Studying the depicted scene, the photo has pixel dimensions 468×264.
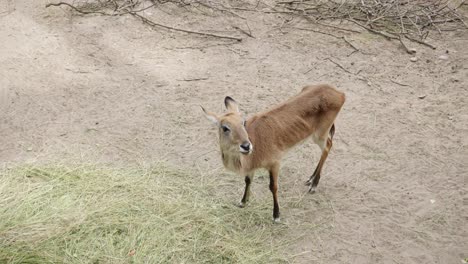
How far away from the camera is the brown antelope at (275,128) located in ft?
15.9

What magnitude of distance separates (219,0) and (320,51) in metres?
2.43

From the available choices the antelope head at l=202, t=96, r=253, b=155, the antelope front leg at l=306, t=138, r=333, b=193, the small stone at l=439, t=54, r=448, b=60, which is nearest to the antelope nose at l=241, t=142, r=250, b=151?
the antelope head at l=202, t=96, r=253, b=155

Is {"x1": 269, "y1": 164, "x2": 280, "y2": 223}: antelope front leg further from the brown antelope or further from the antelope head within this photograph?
the antelope head

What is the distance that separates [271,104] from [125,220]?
2792 mm

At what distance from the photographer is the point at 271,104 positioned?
6.90m

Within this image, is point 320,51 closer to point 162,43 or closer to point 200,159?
point 162,43

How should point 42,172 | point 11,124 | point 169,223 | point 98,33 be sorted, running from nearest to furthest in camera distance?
point 169,223, point 42,172, point 11,124, point 98,33

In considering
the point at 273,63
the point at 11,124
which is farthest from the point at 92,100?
the point at 273,63

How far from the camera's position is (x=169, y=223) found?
16.1 feet

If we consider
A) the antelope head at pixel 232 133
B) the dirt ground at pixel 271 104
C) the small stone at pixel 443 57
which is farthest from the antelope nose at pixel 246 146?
the small stone at pixel 443 57

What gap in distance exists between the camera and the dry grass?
15.0ft

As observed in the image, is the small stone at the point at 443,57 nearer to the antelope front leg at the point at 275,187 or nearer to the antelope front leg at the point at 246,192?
the antelope front leg at the point at 275,187

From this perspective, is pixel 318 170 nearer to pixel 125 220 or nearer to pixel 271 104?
pixel 271 104

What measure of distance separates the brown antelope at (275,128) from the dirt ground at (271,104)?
0.63 metres
